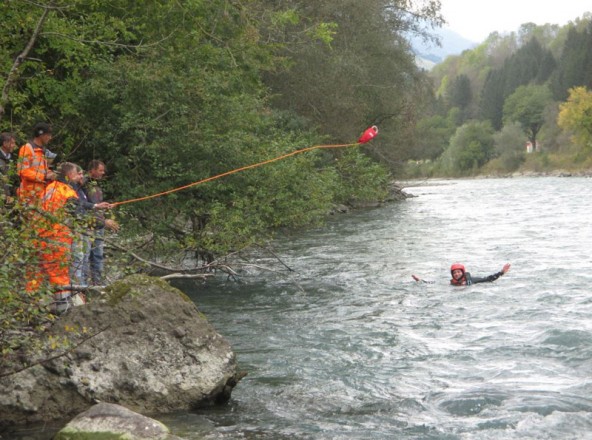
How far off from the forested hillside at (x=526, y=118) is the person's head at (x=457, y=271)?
70.8 meters

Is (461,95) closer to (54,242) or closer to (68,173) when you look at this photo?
(68,173)

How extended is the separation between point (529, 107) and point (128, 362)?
12383 centimetres

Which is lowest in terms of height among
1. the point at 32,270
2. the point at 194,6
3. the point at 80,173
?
the point at 32,270

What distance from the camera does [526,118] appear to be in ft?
415

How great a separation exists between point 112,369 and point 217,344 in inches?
42.8

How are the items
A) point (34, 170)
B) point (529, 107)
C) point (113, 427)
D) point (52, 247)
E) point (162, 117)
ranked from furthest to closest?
point (529, 107) < point (162, 117) < point (34, 170) < point (52, 247) < point (113, 427)

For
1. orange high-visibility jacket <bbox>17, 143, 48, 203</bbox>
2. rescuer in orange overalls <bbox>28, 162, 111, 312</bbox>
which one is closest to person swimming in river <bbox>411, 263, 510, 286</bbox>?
orange high-visibility jacket <bbox>17, 143, 48, 203</bbox>

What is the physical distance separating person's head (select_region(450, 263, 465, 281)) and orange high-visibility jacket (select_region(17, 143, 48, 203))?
331 inches

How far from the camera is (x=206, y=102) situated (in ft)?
50.6

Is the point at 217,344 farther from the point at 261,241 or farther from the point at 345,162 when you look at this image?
the point at 345,162

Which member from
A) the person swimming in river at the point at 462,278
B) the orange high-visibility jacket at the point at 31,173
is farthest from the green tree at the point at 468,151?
the orange high-visibility jacket at the point at 31,173

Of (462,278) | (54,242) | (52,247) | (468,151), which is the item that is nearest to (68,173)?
(52,247)

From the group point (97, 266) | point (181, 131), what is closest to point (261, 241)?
point (181, 131)

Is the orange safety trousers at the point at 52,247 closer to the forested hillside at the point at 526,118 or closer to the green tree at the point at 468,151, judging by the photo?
the forested hillside at the point at 526,118
